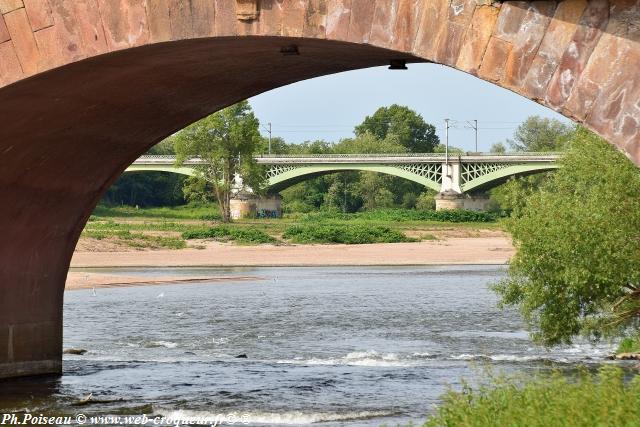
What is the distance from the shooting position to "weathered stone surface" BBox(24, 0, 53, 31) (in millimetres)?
10992

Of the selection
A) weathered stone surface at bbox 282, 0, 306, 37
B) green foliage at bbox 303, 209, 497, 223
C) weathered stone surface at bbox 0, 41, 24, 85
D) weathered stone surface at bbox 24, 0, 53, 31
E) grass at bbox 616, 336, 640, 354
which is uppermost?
weathered stone surface at bbox 24, 0, 53, 31

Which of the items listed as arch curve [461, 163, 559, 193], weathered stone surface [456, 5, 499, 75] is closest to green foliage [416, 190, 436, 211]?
arch curve [461, 163, 559, 193]

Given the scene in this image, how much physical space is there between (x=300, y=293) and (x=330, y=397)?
84.4 ft

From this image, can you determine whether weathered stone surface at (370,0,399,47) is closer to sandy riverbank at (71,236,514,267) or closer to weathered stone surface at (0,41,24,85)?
weathered stone surface at (0,41,24,85)

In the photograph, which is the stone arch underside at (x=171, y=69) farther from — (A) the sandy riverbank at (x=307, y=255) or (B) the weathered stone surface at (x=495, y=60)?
(A) the sandy riverbank at (x=307, y=255)

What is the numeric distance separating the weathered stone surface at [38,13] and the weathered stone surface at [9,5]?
7 centimetres

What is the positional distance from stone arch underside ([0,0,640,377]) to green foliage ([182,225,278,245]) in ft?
163

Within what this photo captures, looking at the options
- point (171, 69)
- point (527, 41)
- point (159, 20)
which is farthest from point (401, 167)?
point (527, 41)

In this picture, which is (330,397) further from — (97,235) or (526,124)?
(526,124)

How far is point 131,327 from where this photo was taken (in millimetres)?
31938

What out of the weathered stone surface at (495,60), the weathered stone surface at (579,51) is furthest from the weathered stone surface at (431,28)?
the weathered stone surface at (579,51)

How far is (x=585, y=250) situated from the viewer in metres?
20.4

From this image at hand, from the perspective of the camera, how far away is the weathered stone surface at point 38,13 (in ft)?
36.1

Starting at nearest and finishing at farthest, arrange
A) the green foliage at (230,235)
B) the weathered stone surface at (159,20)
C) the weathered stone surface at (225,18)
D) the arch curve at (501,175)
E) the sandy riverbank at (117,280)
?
the weathered stone surface at (225,18) → the weathered stone surface at (159,20) → the sandy riverbank at (117,280) → the green foliage at (230,235) → the arch curve at (501,175)
